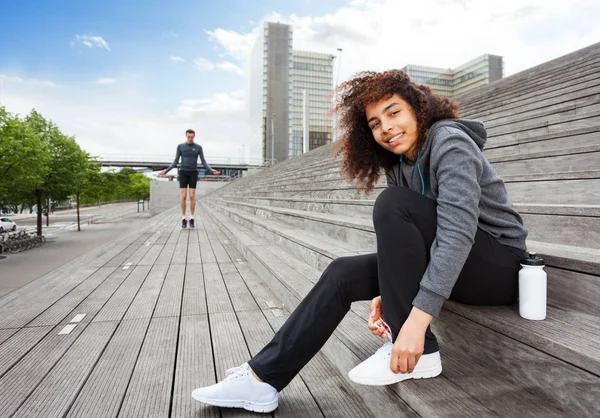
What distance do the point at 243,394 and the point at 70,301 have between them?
2.24 metres

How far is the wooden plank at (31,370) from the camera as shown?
4.91 ft

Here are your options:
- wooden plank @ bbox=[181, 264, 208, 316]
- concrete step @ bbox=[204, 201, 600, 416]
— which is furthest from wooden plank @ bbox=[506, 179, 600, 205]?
wooden plank @ bbox=[181, 264, 208, 316]

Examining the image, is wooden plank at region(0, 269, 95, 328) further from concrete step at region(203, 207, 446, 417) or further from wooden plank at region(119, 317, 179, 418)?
concrete step at region(203, 207, 446, 417)

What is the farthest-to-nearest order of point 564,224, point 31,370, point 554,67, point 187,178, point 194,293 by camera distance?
1. point 187,178
2. point 554,67
3. point 194,293
4. point 31,370
5. point 564,224

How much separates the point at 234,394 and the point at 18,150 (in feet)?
48.8

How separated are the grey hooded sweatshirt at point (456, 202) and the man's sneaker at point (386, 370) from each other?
0.66 ft

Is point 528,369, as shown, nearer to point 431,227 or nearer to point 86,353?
point 431,227

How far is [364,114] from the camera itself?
1494 mm

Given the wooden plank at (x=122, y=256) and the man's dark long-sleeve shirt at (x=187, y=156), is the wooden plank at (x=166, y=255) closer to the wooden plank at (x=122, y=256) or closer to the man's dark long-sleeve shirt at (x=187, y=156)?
the wooden plank at (x=122, y=256)

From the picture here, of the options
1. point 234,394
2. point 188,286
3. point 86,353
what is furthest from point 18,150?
point 234,394

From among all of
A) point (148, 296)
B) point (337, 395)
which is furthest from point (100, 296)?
point (337, 395)

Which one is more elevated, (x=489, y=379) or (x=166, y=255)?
(x=489, y=379)

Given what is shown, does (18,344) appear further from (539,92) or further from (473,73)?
(473,73)

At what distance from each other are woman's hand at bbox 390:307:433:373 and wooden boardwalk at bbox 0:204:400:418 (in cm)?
17
